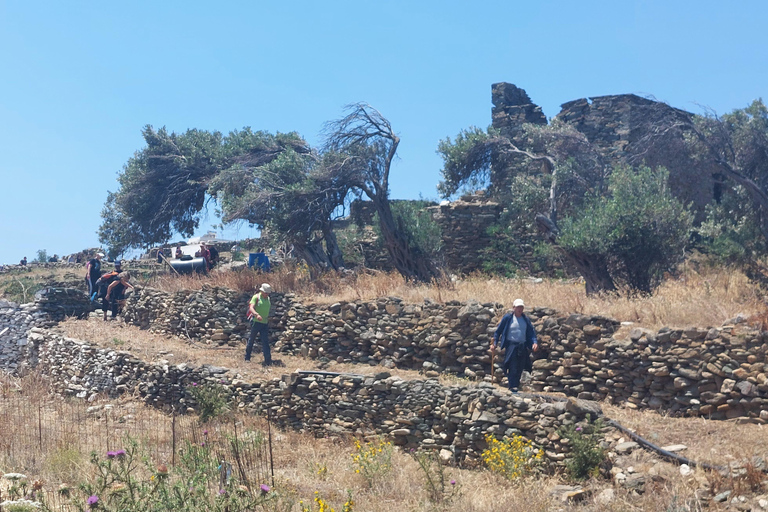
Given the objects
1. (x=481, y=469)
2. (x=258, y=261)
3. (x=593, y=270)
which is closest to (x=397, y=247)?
(x=258, y=261)

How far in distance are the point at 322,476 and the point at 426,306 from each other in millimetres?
5330

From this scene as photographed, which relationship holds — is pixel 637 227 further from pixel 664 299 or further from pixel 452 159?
pixel 452 159

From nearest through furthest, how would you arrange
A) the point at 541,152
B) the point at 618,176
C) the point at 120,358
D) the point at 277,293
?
1. the point at 120,358
2. the point at 277,293
3. the point at 618,176
4. the point at 541,152

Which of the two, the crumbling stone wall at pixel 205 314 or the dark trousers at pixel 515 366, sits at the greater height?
the crumbling stone wall at pixel 205 314

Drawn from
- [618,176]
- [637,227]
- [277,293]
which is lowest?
[277,293]

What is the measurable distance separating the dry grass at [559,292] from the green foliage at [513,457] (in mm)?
3446

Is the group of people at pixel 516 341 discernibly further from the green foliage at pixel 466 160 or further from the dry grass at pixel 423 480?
the green foliage at pixel 466 160

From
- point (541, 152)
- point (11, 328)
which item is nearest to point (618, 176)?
point (541, 152)

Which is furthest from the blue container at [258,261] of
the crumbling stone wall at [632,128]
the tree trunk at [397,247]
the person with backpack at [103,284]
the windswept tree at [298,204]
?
the crumbling stone wall at [632,128]

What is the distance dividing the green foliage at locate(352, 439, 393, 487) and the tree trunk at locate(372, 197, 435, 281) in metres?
8.64

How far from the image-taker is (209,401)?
12.6 m

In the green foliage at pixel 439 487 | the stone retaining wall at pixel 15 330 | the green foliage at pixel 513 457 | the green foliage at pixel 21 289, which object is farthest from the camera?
the green foliage at pixel 21 289

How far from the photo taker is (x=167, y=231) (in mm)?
29078

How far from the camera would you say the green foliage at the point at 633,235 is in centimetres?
1623
